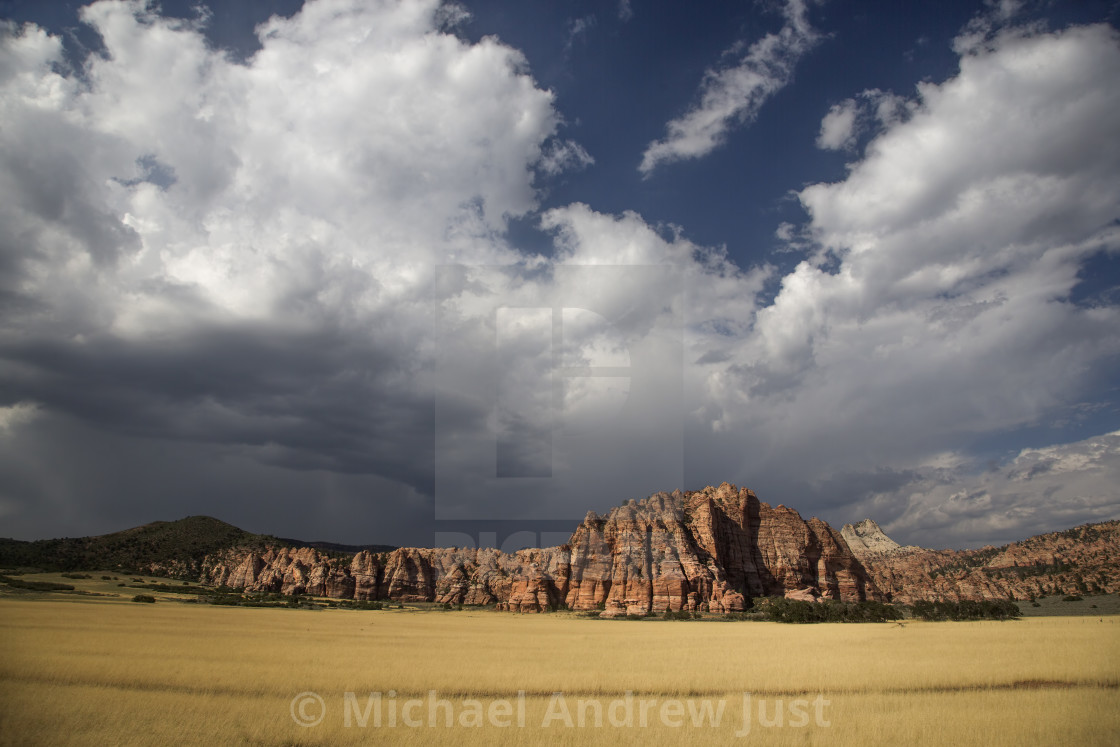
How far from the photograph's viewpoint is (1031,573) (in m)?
135

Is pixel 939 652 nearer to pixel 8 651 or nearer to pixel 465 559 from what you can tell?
pixel 8 651

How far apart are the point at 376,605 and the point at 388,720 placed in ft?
315

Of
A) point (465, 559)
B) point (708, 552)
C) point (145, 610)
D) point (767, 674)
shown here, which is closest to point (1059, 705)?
point (767, 674)

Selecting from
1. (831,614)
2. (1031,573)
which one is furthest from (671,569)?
(1031,573)

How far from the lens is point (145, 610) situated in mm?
51656

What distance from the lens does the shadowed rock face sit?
105688mm

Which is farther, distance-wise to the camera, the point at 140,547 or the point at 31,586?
the point at 140,547

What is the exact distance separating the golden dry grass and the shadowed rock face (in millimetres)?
67583
